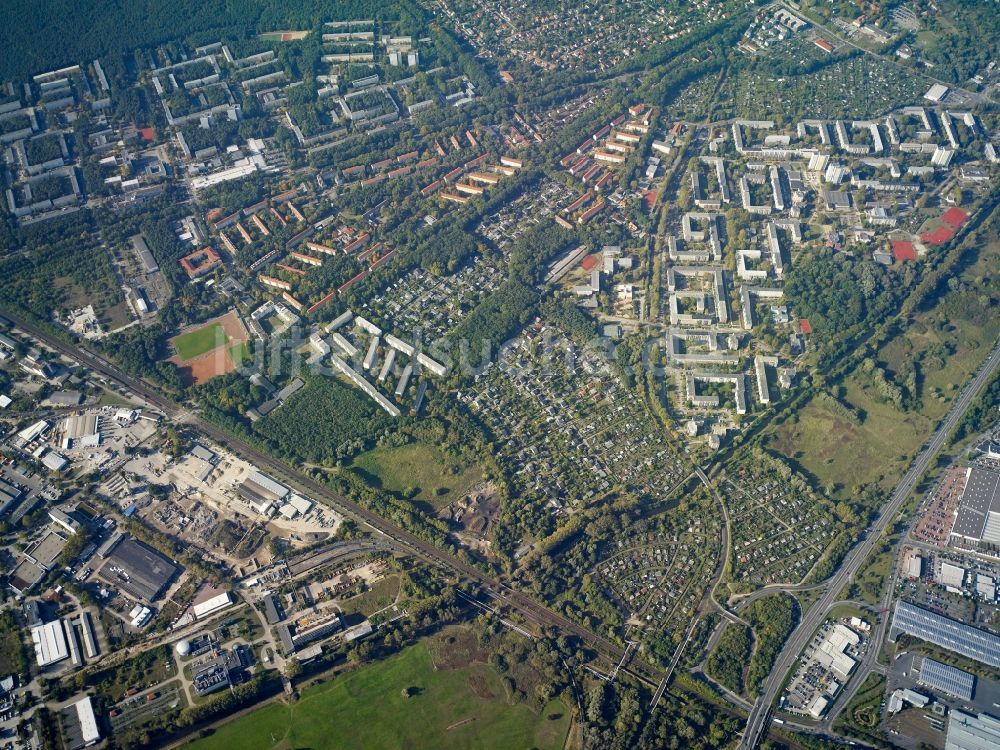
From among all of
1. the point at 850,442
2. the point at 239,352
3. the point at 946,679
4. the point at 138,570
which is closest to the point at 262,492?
the point at 138,570

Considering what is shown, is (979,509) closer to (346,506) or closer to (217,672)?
(346,506)

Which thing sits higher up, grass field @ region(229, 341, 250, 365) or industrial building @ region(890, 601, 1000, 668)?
grass field @ region(229, 341, 250, 365)

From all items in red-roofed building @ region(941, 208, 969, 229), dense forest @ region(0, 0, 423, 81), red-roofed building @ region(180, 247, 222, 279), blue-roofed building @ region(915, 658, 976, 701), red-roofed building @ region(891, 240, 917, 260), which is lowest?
blue-roofed building @ region(915, 658, 976, 701)

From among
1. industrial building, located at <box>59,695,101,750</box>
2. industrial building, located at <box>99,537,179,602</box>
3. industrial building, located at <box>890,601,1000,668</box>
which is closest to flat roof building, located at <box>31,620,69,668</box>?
industrial building, located at <box>59,695,101,750</box>

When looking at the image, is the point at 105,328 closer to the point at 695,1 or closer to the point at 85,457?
the point at 85,457

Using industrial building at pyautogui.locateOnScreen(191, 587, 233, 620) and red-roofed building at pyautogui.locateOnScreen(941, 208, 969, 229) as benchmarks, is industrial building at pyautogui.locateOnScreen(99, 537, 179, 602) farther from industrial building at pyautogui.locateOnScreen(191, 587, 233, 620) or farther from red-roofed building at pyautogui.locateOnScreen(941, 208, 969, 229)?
red-roofed building at pyautogui.locateOnScreen(941, 208, 969, 229)

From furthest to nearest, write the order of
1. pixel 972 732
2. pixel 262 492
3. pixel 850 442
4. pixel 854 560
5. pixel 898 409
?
pixel 898 409, pixel 850 442, pixel 262 492, pixel 854 560, pixel 972 732
